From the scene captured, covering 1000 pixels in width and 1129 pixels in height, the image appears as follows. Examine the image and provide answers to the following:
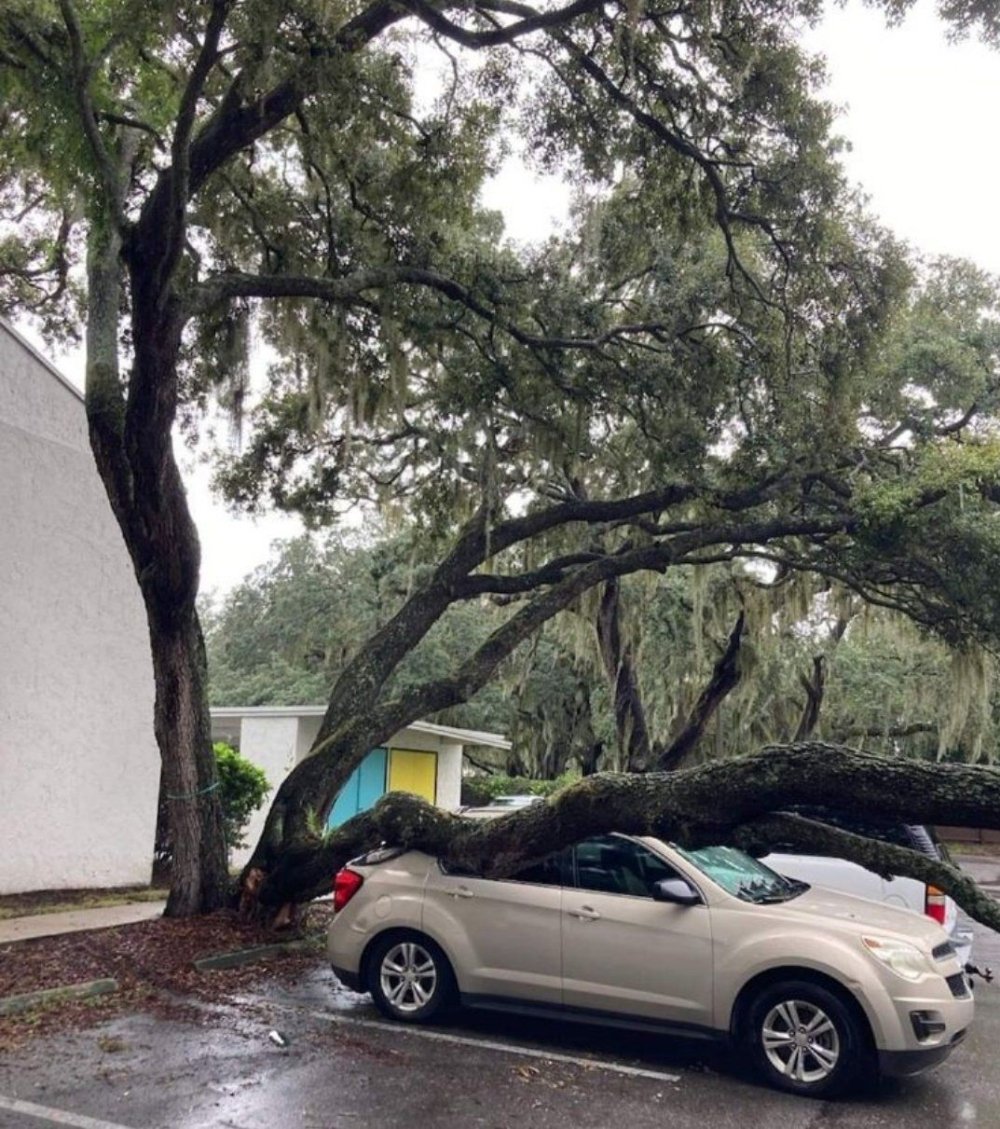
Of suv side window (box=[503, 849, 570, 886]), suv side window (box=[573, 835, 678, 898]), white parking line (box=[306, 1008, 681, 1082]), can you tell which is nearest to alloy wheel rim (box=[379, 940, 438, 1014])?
white parking line (box=[306, 1008, 681, 1082])

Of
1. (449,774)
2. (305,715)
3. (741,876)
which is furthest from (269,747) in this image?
(741,876)

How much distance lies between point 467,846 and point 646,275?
800 cm

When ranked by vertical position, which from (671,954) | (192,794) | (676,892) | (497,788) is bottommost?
(497,788)

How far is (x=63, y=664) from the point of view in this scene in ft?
38.5

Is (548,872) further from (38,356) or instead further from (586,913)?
(38,356)

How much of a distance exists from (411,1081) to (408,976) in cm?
128

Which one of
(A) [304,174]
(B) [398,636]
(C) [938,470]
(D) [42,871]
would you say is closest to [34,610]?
(D) [42,871]

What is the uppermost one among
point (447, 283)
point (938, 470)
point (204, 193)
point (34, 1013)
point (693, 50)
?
point (693, 50)

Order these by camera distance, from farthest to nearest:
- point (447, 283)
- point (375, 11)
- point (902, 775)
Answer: point (447, 283), point (375, 11), point (902, 775)

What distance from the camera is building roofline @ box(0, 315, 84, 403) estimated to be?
11.3 meters

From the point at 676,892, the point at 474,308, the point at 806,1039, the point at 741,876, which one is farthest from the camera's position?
the point at 474,308

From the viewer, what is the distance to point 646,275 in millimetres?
12516

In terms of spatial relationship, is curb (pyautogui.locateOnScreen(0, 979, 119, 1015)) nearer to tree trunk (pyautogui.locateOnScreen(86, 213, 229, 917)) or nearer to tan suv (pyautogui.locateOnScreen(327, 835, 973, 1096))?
tan suv (pyautogui.locateOnScreen(327, 835, 973, 1096))

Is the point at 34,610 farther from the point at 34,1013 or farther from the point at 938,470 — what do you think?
the point at 938,470
